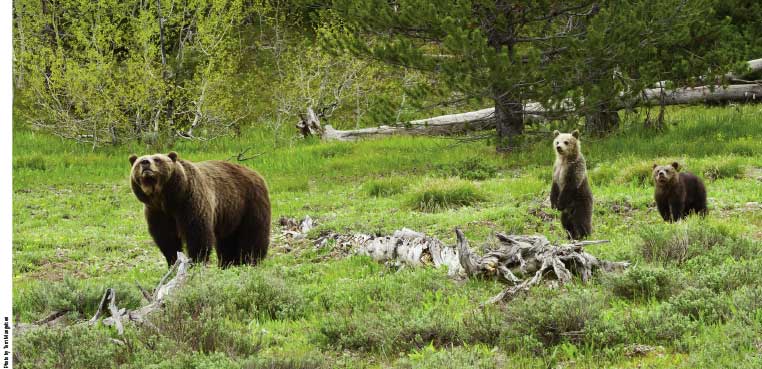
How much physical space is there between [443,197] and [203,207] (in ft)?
15.9

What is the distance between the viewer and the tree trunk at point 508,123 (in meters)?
16.4

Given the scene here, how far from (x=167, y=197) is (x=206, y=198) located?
1.37 ft

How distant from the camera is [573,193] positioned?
9.88 m

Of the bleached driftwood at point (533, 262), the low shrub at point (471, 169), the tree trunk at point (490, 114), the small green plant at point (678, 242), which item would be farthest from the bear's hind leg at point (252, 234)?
the tree trunk at point (490, 114)

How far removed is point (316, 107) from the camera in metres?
22.8

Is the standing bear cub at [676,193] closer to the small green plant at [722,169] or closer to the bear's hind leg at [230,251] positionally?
the small green plant at [722,169]

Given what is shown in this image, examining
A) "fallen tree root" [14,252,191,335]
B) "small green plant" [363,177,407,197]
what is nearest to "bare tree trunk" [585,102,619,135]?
"small green plant" [363,177,407,197]

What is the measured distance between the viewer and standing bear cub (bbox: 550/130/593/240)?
32.4 ft

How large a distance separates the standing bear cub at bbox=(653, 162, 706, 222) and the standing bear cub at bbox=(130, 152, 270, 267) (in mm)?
4515

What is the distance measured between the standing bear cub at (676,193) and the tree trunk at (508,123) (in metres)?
6.08

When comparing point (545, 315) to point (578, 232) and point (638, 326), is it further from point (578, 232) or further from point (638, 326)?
point (578, 232)

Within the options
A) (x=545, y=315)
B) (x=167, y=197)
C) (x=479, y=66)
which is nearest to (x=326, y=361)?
(x=545, y=315)

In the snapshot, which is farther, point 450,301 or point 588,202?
point 588,202

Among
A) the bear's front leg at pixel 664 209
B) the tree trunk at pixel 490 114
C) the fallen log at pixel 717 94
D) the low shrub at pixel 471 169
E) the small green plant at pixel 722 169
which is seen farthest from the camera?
the fallen log at pixel 717 94
